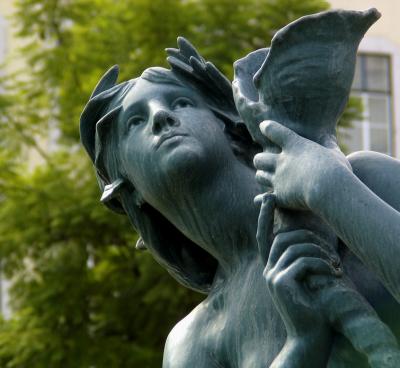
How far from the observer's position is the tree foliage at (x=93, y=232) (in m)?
12.8

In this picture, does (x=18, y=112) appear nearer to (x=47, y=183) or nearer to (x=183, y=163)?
(x=47, y=183)

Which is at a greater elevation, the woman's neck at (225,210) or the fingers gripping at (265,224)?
the fingers gripping at (265,224)

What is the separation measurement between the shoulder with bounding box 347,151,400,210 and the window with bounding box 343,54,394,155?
15932 millimetres

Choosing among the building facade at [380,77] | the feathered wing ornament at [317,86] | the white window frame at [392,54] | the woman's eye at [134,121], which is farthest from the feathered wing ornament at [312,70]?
the white window frame at [392,54]

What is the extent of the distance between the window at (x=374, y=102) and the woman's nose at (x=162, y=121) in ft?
51.9

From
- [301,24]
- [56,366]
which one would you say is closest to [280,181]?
[301,24]

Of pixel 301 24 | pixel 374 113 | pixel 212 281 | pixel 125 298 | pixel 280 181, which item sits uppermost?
pixel 301 24

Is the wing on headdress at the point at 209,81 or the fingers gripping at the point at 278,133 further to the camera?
the wing on headdress at the point at 209,81

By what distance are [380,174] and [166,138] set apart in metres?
0.58

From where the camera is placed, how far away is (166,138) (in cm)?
346

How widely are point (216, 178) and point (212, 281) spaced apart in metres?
0.36

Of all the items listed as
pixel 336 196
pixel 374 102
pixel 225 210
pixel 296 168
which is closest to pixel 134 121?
pixel 225 210

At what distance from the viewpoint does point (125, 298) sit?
13.4 meters

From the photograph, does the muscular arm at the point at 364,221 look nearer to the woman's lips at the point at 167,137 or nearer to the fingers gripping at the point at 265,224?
the fingers gripping at the point at 265,224
